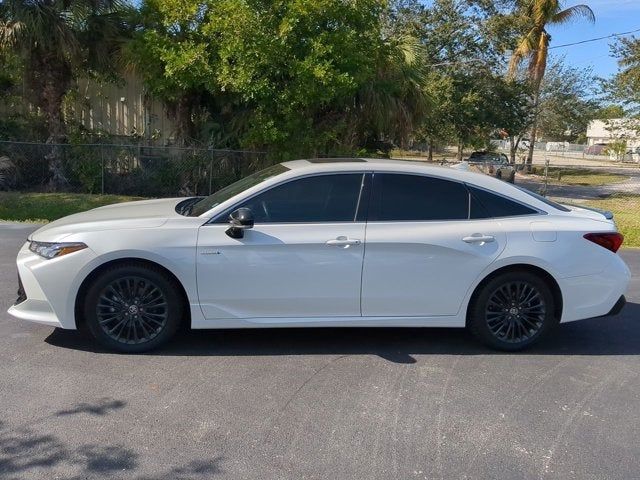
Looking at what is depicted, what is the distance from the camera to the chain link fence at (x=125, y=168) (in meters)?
15.7

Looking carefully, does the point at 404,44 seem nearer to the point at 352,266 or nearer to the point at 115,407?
the point at 352,266

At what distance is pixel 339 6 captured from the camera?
13.7 meters

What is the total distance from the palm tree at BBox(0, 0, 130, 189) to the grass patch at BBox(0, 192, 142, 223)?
4.84 feet

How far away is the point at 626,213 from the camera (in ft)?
56.5

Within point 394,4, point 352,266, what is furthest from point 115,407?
point 394,4

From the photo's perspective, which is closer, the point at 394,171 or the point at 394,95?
the point at 394,171

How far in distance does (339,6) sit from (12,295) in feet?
32.1

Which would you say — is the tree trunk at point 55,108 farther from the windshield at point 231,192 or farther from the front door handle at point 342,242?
the front door handle at point 342,242

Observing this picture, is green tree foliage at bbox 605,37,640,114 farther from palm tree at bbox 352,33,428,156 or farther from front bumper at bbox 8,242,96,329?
front bumper at bbox 8,242,96,329

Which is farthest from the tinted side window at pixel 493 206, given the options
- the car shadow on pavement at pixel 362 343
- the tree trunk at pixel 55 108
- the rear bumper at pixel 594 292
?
the tree trunk at pixel 55 108

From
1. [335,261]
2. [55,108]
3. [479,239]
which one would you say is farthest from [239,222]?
[55,108]

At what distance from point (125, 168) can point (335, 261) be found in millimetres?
→ 12540

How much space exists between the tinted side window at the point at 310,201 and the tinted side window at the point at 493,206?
3.20ft

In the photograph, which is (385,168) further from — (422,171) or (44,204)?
(44,204)
